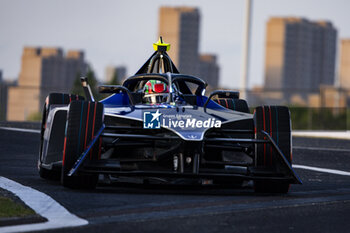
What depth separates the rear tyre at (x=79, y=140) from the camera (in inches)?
283

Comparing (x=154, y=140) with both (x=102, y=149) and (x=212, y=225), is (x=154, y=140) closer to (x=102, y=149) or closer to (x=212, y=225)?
(x=102, y=149)

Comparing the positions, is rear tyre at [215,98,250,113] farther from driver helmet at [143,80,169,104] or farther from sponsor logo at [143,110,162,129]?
sponsor logo at [143,110,162,129]

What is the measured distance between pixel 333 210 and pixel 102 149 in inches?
93.3

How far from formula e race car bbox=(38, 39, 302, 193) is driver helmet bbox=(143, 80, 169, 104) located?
0.88m

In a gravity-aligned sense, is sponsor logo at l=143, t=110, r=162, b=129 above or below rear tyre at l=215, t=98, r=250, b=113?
below

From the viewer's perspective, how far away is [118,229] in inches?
204

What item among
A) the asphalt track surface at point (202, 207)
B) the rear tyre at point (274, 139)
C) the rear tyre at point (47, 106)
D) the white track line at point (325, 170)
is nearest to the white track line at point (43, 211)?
the asphalt track surface at point (202, 207)

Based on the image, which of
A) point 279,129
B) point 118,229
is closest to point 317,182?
point 279,129

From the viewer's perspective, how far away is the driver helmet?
9.12 metres

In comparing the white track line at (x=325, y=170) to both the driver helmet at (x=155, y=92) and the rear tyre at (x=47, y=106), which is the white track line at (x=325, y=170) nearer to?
the driver helmet at (x=155, y=92)

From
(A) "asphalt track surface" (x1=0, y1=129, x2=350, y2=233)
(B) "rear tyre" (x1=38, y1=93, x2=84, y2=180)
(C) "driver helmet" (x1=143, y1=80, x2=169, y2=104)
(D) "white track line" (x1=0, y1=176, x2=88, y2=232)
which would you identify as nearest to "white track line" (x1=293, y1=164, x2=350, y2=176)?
(A) "asphalt track surface" (x1=0, y1=129, x2=350, y2=233)

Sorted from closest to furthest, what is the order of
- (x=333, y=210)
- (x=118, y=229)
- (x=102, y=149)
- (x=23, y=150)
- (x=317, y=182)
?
(x=118, y=229), (x=333, y=210), (x=102, y=149), (x=317, y=182), (x=23, y=150)

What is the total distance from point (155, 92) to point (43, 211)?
145 inches

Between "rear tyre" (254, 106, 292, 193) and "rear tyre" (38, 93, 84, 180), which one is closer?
"rear tyre" (254, 106, 292, 193)
